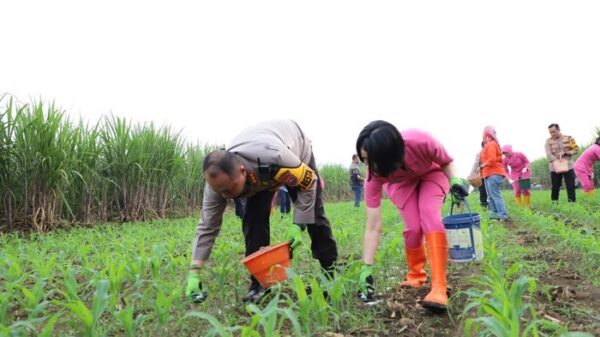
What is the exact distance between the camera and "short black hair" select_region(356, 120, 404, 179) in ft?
7.14

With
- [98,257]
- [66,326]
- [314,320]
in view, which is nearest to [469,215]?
[314,320]

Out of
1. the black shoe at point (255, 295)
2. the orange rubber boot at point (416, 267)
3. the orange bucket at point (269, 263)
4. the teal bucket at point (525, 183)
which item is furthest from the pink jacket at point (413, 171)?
the teal bucket at point (525, 183)

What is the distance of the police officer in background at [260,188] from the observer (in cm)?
217

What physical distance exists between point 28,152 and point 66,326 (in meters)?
4.66

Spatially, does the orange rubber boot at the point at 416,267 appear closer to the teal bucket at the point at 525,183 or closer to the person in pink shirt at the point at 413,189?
the person in pink shirt at the point at 413,189

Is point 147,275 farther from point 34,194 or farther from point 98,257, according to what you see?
point 34,194

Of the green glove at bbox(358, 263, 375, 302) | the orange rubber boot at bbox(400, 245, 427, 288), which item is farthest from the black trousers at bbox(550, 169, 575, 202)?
the green glove at bbox(358, 263, 375, 302)

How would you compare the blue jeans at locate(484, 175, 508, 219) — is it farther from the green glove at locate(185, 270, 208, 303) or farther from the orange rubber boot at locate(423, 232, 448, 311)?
the green glove at locate(185, 270, 208, 303)

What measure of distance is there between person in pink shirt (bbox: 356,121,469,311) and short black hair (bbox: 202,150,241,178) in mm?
636

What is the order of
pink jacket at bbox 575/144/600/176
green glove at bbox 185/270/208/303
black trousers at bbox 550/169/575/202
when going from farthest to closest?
black trousers at bbox 550/169/575/202
pink jacket at bbox 575/144/600/176
green glove at bbox 185/270/208/303

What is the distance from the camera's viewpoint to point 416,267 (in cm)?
279

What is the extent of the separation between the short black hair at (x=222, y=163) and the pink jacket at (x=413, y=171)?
0.86 meters

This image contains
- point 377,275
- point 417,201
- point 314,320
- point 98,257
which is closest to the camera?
point 314,320

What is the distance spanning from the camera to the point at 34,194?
20.0 ft
